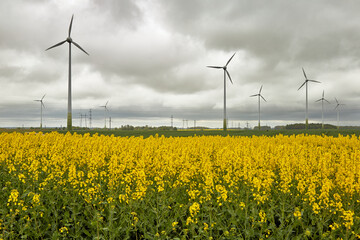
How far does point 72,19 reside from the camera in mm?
41844

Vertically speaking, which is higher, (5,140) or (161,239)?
(5,140)

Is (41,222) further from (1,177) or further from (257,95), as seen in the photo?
(257,95)

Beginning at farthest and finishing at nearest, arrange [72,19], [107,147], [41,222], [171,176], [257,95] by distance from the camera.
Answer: [257,95], [72,19], [107,147], [171,176], [41,222]

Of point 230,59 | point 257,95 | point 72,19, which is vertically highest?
point 72,19

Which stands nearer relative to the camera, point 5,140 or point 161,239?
point 161,239

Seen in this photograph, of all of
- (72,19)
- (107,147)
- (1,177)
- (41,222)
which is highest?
(72,19)

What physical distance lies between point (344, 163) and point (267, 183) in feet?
17.1

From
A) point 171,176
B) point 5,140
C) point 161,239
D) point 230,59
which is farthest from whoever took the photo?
point 230,59

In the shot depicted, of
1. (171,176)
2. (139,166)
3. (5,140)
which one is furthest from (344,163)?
(5,140)

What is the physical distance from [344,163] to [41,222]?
10.9 metres

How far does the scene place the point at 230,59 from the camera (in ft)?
171

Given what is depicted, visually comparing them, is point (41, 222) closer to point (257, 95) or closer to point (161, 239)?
point (161, 239)

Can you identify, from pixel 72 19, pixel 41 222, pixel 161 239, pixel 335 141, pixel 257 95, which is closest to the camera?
pixel 161 239

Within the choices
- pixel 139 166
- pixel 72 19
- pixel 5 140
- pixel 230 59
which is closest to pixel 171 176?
pixel 139 166
